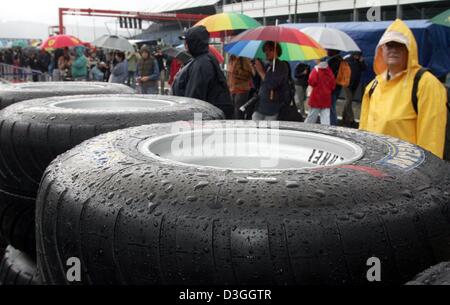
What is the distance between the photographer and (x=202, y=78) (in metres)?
4.18

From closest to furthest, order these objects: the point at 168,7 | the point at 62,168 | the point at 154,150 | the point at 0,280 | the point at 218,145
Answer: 1. the point at 62,168
2. the point at 154,150
3. the point at 218,145
4. the point at 0,280
5. the point at 168,7

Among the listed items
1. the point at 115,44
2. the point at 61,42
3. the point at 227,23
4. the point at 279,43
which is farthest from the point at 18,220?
the point at 61,42

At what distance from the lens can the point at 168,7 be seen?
4725cm

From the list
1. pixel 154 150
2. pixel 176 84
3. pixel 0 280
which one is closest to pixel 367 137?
pixel 154 150

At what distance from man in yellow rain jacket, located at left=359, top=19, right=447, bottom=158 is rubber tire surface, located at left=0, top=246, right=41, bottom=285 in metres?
1.93

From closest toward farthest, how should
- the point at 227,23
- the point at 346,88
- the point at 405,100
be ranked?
the point at 405,100, the point at 227,23, the point at 346,88

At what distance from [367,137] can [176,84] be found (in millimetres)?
2773

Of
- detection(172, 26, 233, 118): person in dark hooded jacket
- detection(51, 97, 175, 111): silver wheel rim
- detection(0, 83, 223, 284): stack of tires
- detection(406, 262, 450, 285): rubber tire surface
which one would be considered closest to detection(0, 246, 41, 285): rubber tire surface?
detection(0, 83, 223, 284): stack of tires

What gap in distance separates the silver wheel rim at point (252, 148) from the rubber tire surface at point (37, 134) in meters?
0.37

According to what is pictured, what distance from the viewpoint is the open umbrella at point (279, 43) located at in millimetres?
6592

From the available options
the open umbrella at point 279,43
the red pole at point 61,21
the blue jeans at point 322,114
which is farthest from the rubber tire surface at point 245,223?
the red pole at point 61,21

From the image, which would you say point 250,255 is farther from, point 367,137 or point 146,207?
point 367,137

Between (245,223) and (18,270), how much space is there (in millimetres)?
1766

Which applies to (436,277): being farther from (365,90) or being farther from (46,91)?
(46,91)
